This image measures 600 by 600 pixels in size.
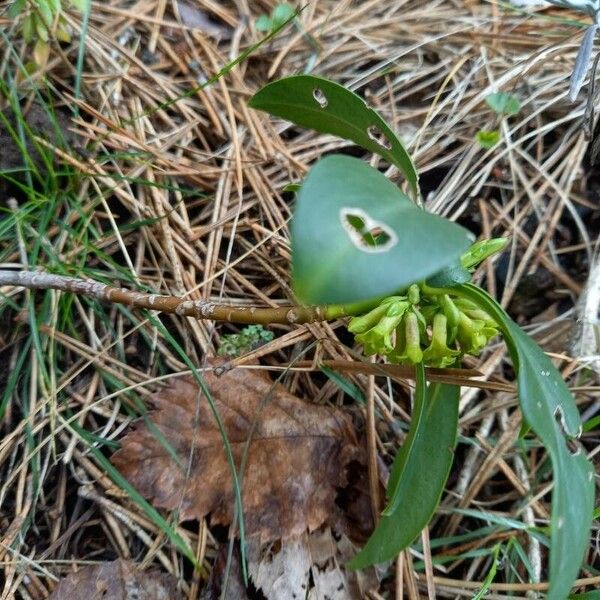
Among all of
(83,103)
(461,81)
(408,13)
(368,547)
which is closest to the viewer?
(368,547)

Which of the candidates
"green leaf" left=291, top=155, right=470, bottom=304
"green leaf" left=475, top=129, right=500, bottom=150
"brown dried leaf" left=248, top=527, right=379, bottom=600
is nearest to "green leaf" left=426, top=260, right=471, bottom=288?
"green leaf" left=291, top=155, right=470, bottom=304

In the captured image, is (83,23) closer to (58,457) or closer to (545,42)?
(58,457)

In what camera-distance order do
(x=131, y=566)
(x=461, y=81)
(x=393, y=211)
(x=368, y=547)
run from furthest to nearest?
(x=461, y=81), (x=131, y=566), (x=368, y=547), (x=393, y=211)

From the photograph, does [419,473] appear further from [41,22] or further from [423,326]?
[41,22]

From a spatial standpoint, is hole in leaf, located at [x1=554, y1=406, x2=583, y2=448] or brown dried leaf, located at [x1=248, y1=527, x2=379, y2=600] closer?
hole in leaf, located at [x1=554, y1=406, x2=583, y2=448]

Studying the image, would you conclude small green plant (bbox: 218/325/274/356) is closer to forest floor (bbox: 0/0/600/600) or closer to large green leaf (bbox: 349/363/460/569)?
forest floor (bbox: 0/0/600/600)

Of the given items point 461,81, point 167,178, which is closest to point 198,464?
point 167,178
